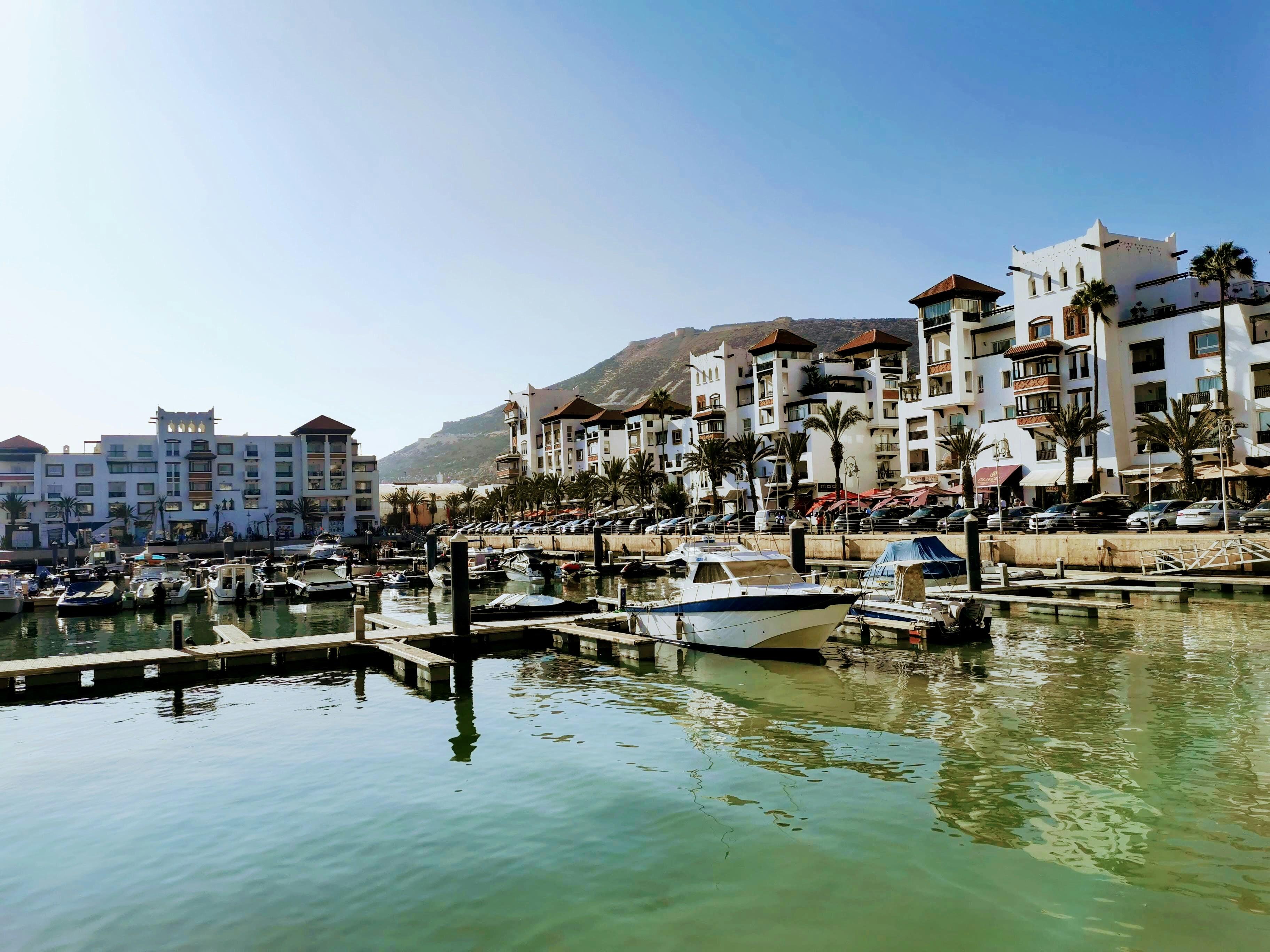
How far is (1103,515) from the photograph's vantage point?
54.0m

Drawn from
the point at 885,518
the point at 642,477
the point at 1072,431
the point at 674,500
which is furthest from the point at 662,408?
the point at 1072,431

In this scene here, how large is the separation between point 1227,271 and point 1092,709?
54.2 metres

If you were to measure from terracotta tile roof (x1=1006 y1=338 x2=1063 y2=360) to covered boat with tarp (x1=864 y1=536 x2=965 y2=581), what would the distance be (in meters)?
40.6

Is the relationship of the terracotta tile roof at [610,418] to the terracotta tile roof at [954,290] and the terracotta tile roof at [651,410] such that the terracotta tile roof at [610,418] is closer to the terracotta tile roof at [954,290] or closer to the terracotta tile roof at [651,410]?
the terracotta tile roof at [651,410]

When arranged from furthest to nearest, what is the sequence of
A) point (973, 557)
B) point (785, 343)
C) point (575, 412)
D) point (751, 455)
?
→ point (575, 412), point (785, 343), point (751, 455), point (973, 557)

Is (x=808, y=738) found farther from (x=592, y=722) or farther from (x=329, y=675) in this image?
(x=329, y=675)

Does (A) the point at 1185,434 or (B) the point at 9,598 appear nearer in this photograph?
(B) the point at 9,598

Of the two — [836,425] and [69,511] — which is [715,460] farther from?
[69,511]

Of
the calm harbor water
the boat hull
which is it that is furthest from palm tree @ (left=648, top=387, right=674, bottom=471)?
the calm harbor water

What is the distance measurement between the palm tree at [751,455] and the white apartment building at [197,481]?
244 feet

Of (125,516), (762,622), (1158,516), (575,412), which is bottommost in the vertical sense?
(762,622)

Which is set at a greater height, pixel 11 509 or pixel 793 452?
pixel 793 452

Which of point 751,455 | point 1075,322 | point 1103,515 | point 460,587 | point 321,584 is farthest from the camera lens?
point 751,455

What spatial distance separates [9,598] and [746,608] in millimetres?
→ 47852
